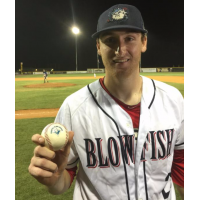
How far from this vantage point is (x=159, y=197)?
4.16 ft

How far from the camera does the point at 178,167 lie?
4.73 ft

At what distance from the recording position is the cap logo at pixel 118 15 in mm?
1257

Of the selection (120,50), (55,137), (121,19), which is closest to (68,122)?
(55,137)

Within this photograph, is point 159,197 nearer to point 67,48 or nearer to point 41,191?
point 41,191

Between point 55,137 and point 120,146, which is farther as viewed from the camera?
point 120,146

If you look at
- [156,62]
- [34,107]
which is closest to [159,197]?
[34,107]

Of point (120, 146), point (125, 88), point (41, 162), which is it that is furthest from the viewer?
point (125, 88)

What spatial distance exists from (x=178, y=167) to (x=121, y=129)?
0.59 m

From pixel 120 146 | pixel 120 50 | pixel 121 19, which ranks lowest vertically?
pixel 120 146

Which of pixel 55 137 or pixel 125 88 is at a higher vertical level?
pixel 125 88

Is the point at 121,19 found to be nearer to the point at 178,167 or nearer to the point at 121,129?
the point at 121,129

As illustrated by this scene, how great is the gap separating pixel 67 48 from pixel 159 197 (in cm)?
5024

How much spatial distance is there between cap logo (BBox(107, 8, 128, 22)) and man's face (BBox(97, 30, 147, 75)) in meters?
0.08

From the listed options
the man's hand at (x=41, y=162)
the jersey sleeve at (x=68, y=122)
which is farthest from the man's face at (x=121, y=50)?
the man's hand at (x=41, y=162)
